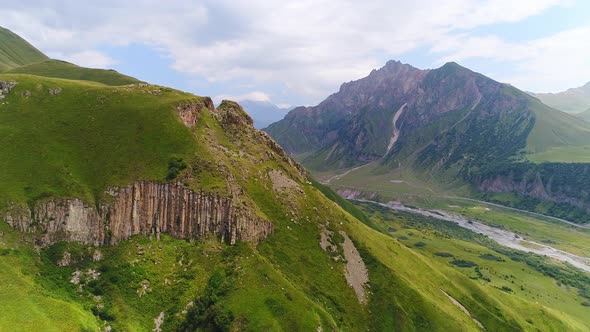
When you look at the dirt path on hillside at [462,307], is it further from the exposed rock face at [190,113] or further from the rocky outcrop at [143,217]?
the exposed rock face at [190,113]

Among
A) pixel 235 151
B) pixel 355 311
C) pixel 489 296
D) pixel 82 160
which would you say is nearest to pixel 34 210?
pixel 82 160

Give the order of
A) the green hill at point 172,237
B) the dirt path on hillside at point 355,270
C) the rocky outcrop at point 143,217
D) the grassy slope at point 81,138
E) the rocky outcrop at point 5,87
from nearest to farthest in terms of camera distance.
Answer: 1. the green hill at point 172,237
2. the rocky outcrop at point 143,217
3. the grassy slope at point 81,138
4. the rocky outcrop at point 5,87
5. the dirt path on hillside at point 355,270

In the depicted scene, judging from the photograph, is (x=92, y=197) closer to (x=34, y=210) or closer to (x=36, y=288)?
(x=34, y=210)

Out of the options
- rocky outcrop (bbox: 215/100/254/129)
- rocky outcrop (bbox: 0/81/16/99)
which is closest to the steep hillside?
rocky outcrop (bbox: 0/81/16/99)

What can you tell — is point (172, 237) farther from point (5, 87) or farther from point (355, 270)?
point (5, 87)

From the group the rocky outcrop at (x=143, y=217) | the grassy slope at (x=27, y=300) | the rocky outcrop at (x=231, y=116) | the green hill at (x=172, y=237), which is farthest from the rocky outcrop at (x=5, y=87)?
the rocky outcrop at (x=231, y=116)

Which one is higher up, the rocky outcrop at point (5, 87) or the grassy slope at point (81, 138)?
the rocky outcrop at point (5, 87)
